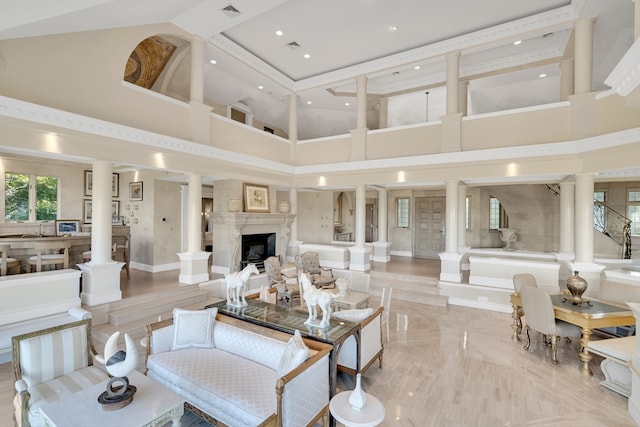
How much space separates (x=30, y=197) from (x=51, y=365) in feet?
21.3

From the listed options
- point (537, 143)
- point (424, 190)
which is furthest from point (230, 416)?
point (424, 190)

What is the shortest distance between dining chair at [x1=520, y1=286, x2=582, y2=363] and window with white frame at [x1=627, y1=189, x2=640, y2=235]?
346 inches

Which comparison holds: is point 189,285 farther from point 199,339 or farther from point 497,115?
point 497,115

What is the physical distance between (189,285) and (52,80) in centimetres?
393

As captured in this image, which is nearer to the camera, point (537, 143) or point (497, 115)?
point (537, 143)

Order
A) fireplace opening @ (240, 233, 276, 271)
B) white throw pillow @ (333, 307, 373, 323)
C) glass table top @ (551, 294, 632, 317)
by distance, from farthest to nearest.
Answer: fireplace opening @ (240, 233, 276, 271), glass table top @ (551, 294, 632, 317), white throw pillow @ (333, 307, 373, 323)

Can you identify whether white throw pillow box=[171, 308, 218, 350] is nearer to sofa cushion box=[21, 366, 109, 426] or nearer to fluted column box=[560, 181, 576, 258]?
sofa cushion box=[21, 366, 109, 426]

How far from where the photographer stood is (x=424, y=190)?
10.7 metres

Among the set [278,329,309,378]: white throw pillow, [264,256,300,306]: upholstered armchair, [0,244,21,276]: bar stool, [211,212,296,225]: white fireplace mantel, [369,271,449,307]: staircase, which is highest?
[211,212,296,225]: white fireplace mantel

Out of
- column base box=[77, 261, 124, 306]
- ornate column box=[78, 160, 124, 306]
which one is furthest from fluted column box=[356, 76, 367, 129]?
column base box=[77, 261, 124, 306]

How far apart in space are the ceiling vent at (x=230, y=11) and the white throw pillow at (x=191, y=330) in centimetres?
500

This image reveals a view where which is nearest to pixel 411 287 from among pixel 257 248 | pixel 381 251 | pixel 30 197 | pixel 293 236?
pixel 381 251

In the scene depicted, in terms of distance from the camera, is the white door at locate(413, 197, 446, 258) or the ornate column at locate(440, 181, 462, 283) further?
the white door at locate(413, 197, 446, 258)

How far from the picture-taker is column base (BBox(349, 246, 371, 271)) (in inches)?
310
